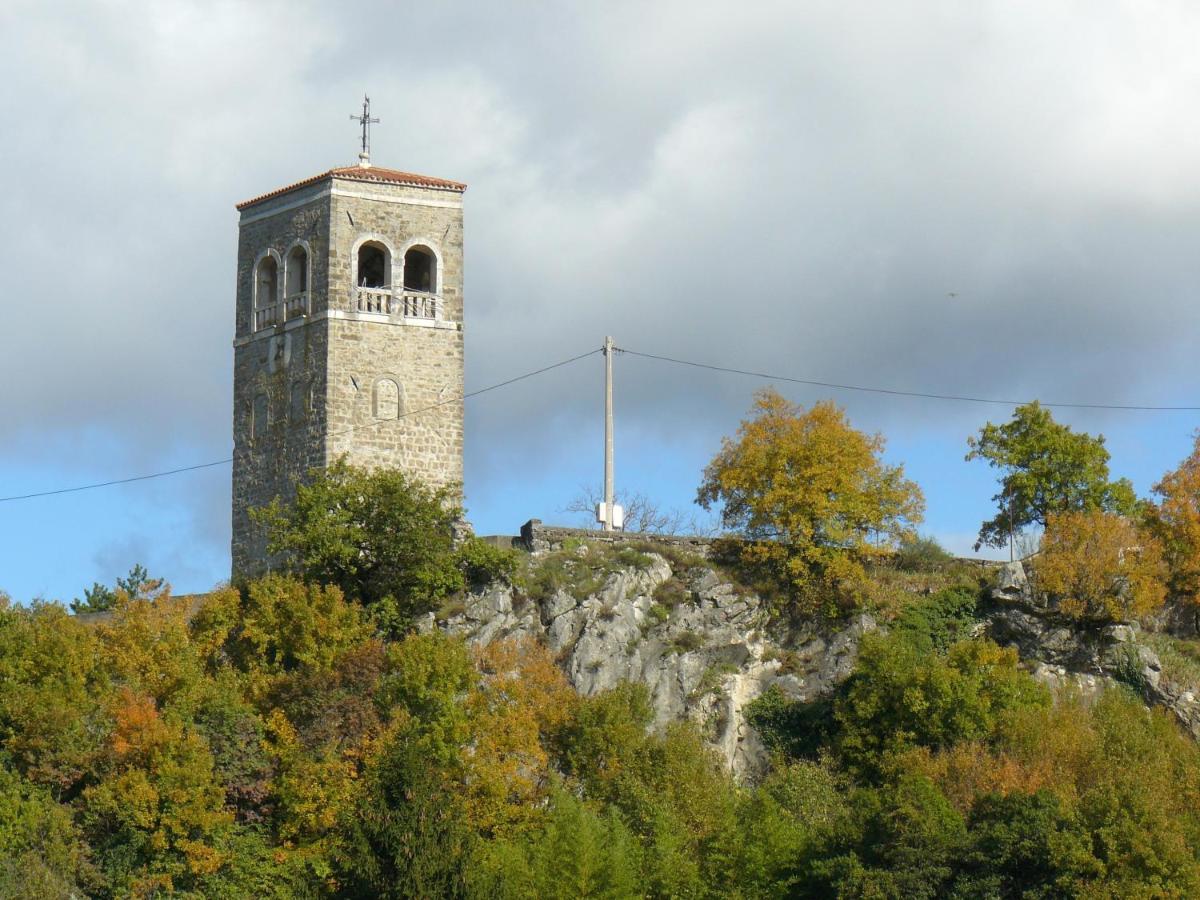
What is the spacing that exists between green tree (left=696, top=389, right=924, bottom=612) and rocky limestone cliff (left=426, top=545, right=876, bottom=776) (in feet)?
3.58

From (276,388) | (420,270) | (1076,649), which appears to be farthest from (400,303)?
(1076,649)

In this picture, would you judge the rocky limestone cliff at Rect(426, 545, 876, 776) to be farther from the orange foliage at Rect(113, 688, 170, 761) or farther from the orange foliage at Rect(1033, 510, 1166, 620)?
the orange foliage at Rect(113, 688, 170, 761)

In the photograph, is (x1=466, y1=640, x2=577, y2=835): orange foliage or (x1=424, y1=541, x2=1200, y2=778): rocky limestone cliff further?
(x1=424, y1=541, x2=1200, y2=778): rocky limestone cliff

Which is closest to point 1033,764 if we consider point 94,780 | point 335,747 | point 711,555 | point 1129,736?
point 1129,736

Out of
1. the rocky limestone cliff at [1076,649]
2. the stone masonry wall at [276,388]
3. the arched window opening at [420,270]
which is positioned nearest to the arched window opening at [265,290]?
the stone masonry wall at [276,388]

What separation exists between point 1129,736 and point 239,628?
61.3ft

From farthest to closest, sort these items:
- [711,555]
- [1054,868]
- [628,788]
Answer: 1. [711,555]
2. [628,788]
3. [1054,868]

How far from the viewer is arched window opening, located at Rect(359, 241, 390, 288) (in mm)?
58656

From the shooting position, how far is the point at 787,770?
5219cm

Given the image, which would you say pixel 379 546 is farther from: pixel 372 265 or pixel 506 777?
pixel 372 265

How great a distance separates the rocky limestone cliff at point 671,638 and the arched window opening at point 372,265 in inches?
303

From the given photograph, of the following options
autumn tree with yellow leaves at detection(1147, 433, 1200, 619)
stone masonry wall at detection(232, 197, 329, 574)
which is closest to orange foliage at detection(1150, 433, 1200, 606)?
autumn tree with yellow leaves at detection(1147, 433, 1200, 619)

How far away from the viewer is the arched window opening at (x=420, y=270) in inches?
2303

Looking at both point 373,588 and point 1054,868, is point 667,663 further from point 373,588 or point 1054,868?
point 1054,868
